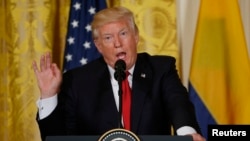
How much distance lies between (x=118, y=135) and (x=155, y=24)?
226 cm

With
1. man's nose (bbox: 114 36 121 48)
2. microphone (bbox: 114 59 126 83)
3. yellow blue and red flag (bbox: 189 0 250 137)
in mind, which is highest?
man's nose (bbox: 114 36 121 48)

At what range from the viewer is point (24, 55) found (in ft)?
12.5

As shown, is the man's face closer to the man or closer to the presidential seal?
the man

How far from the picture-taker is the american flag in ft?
12.1

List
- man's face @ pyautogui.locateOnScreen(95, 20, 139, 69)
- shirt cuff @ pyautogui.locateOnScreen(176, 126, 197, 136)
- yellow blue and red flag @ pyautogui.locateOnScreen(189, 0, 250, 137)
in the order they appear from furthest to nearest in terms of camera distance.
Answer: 1. yellow blue and red flag @ pyautogui.locateOnScreen(189, 0, 250, 137)
2. man's face @ pyautogui.locateOnScreen(95, 20, 139, 69)
3. shirt cuff @ pyautogui.locateOnScreen(176, 126, 197, 136)

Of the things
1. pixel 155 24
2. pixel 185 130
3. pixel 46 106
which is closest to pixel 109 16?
pixel 46 106

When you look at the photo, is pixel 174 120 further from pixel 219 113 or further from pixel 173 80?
pixel 219 113

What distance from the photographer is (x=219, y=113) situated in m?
3.56

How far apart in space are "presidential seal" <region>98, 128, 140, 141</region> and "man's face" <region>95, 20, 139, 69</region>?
2.97 feet

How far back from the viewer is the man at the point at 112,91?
234 centimetres

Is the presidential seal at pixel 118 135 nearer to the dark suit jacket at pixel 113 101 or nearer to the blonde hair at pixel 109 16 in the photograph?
the dark suit jacket at pixel 113 101

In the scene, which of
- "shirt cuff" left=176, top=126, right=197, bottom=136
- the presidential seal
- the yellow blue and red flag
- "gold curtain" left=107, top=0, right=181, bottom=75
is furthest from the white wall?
the presidential seal

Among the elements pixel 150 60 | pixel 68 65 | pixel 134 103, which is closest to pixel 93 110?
pixel 134 103

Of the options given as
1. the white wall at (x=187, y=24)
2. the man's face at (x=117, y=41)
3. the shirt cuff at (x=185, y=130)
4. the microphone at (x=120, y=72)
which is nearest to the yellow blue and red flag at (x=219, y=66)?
the white wall at (x=187, y=24)
